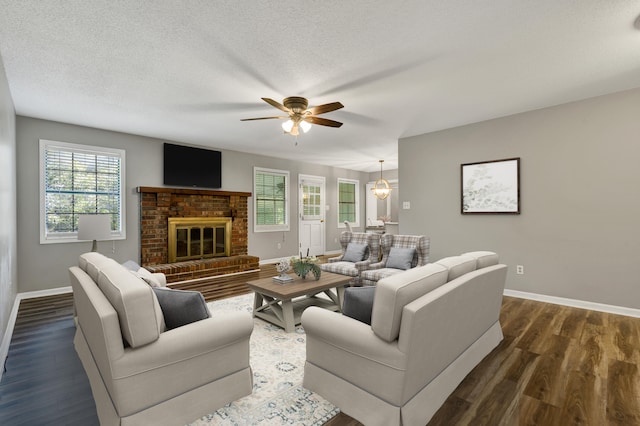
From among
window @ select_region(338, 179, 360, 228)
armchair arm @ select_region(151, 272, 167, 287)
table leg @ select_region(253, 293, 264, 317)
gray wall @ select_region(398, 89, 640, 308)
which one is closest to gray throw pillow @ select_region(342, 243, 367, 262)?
gray wall @ select_region(398, 89, 640, 308)

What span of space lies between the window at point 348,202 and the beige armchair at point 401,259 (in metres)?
4.64

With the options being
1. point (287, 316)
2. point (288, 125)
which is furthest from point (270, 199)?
point (287, 316)

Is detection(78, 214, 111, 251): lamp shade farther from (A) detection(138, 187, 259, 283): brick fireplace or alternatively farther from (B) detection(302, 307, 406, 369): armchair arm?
(B) detection(302, 307, 406, 369): armchair arm

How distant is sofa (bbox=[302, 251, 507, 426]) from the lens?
5.20 ft

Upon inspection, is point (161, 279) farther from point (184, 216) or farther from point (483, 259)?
point (483, 259)

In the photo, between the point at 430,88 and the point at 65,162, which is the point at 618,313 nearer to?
the point at 430,88

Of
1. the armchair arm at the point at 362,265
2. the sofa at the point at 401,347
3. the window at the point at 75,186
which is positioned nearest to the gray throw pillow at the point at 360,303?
the sofa at the point at 401,347

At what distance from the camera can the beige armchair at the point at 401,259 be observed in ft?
13.3

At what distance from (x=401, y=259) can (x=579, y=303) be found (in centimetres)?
225

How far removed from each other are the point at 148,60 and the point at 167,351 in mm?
2487

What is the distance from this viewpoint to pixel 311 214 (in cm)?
820

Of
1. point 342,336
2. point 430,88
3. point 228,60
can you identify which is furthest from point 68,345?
point 430,88

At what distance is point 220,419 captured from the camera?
1761mm

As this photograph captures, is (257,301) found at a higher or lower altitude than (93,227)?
lower
